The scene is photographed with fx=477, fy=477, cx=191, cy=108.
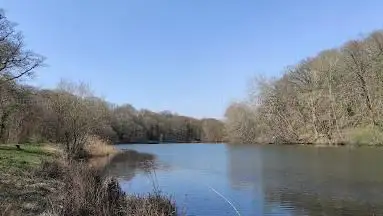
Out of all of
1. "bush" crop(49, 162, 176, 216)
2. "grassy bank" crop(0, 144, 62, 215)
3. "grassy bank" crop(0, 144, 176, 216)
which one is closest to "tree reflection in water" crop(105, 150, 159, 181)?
"grassy bank" crop(0, 144, 62, 215)

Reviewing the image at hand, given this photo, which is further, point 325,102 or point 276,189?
point 325,102

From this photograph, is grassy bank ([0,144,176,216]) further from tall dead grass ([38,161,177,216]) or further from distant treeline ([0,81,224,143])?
distant treeline ([0,81,224,143])

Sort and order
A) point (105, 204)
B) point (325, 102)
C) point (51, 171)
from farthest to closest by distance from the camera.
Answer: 1. point (325, 102)
2. point (51, 171)
3. point (105, 204)

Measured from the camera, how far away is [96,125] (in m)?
48.6

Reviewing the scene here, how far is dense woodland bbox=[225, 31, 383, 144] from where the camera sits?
216 feet

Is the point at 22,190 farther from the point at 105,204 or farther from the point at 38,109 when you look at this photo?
the point at 38,109

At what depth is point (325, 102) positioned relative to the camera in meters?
73.5

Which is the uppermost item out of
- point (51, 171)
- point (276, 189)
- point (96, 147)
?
point (96, 147)

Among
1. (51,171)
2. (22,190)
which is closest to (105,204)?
(22,190)

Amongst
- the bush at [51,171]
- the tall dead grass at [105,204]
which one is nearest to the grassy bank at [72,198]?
the tall dead grass at [105,204]

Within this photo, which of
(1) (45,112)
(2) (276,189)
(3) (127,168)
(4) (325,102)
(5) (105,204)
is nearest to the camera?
(5) (105,204)

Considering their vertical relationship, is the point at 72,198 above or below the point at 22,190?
above

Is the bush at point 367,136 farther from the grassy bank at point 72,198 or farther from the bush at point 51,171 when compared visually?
the grassy bank at point 72,198

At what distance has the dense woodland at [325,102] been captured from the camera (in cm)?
6569
